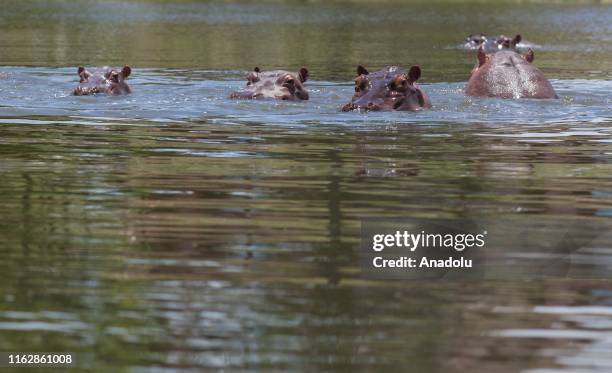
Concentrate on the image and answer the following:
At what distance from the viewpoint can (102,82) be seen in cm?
2066

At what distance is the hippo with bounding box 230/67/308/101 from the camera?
1978 centimetres

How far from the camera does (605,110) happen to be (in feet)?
65.4

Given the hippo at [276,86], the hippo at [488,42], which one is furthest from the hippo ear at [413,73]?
the hippo at [488,42]

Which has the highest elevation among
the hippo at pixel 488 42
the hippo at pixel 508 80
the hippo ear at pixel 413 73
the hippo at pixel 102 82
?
the hippo ear at pixel 413 73

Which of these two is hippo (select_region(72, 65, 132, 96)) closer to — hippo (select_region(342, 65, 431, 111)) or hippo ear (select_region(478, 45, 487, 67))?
hippo (select_region(342, 65, 431, 111))

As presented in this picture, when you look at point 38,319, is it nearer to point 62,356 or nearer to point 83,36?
point 62,356

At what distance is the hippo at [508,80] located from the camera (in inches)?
790

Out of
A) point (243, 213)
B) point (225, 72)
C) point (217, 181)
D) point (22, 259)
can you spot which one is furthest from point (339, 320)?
point (225, 72)

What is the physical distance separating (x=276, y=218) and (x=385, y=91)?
8863 millimetres

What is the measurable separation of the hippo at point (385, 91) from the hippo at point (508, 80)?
1919mm

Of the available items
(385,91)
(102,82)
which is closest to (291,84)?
(385,91)

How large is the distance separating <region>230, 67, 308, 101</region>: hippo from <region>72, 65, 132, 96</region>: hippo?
1.84 meters
